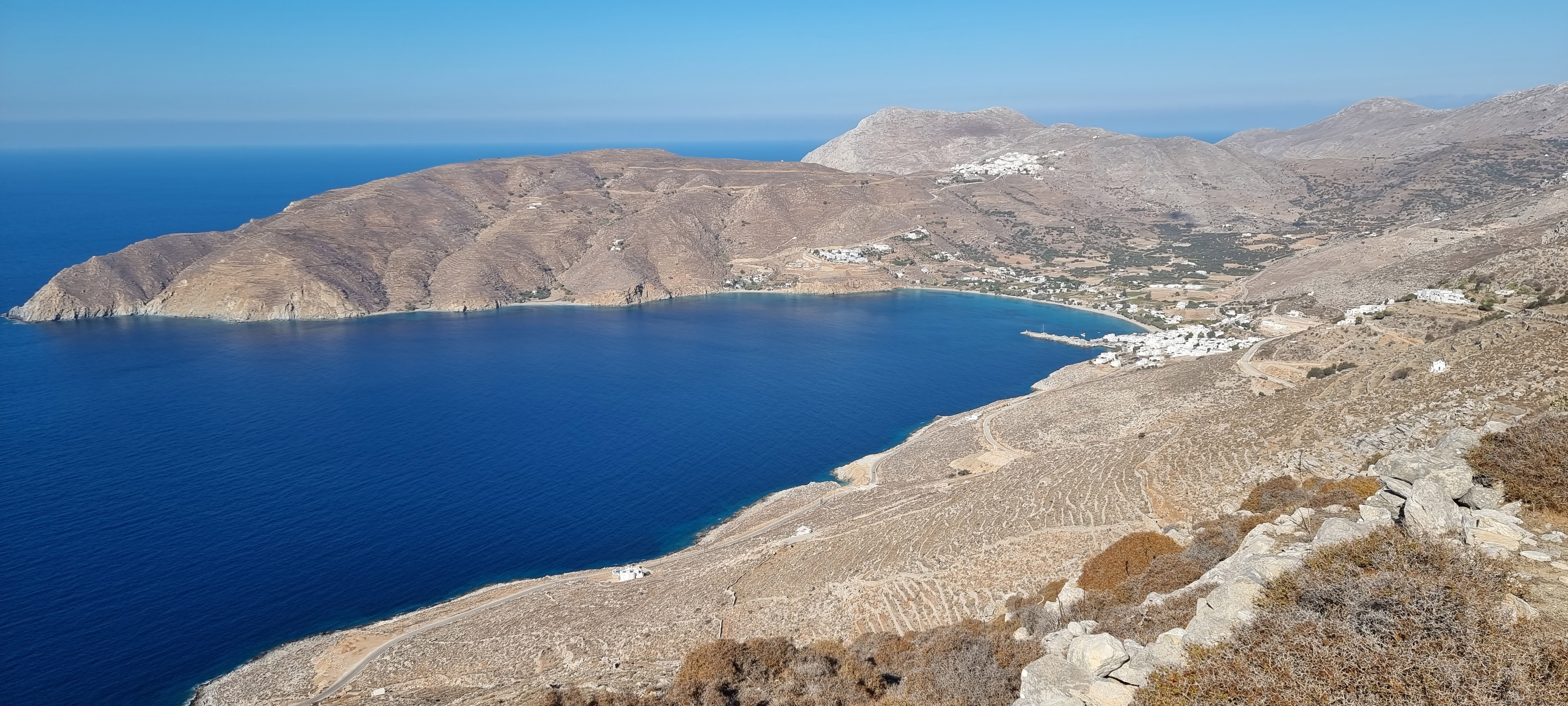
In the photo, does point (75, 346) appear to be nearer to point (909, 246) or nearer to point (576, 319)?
point (576, 319)

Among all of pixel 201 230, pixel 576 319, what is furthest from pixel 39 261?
pixel 576 319

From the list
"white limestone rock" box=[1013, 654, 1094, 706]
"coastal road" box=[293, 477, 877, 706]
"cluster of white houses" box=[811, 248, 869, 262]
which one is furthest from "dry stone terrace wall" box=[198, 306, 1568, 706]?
"cluster of white houses" box=[811, 248, 869, 262]

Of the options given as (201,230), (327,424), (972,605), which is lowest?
(327,424)

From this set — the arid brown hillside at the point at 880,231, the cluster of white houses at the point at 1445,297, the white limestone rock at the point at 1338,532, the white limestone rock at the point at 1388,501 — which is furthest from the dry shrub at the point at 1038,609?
the arid brown hillside at the point at 880,231

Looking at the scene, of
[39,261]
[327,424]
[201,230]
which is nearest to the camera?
[327,424]

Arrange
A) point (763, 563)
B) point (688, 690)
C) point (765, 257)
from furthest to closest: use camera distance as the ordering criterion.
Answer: point (765, 257) → point (763, 563) → point (688, 690)

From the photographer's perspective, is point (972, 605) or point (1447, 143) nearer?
point (972, 605)

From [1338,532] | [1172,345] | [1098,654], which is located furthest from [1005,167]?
[1098,654]
